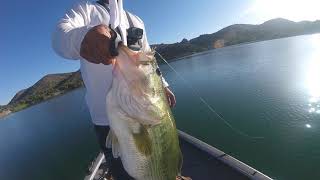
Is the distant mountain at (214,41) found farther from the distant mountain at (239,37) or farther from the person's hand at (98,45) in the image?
the person's hand at (98,45)

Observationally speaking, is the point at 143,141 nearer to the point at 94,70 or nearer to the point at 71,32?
the point at 71,32

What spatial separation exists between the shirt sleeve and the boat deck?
18.8ft

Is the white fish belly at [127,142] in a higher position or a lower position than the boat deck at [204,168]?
higher

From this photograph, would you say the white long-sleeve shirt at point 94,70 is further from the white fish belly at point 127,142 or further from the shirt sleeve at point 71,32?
the white fish belly at point 127,142

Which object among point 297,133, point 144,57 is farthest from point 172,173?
point 297,133

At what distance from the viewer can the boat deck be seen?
23.9 ft

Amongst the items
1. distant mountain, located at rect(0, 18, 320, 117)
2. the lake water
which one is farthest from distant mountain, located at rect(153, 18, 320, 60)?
the lake water

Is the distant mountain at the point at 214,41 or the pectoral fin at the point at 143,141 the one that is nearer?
the pectoral fin at the point at 143,141

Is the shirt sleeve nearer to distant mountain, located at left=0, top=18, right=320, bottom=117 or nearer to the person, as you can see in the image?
the person

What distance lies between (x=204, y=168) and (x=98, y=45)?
6.91 m

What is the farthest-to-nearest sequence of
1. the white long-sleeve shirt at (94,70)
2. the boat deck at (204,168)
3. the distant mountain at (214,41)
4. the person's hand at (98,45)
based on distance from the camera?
the distant mountain at (214,41)
the boat deck at (204,168)
the white long-sleeve shirt at (94,70)
the person's hand at (98,45)

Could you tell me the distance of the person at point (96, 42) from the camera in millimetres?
1690

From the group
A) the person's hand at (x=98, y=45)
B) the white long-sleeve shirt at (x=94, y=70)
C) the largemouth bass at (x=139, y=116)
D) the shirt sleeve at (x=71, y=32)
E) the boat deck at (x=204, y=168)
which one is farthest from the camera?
the boat deck at (x=204, y=168)

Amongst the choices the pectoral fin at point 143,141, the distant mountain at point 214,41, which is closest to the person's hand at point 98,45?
the pectoral fin at point 143,141
